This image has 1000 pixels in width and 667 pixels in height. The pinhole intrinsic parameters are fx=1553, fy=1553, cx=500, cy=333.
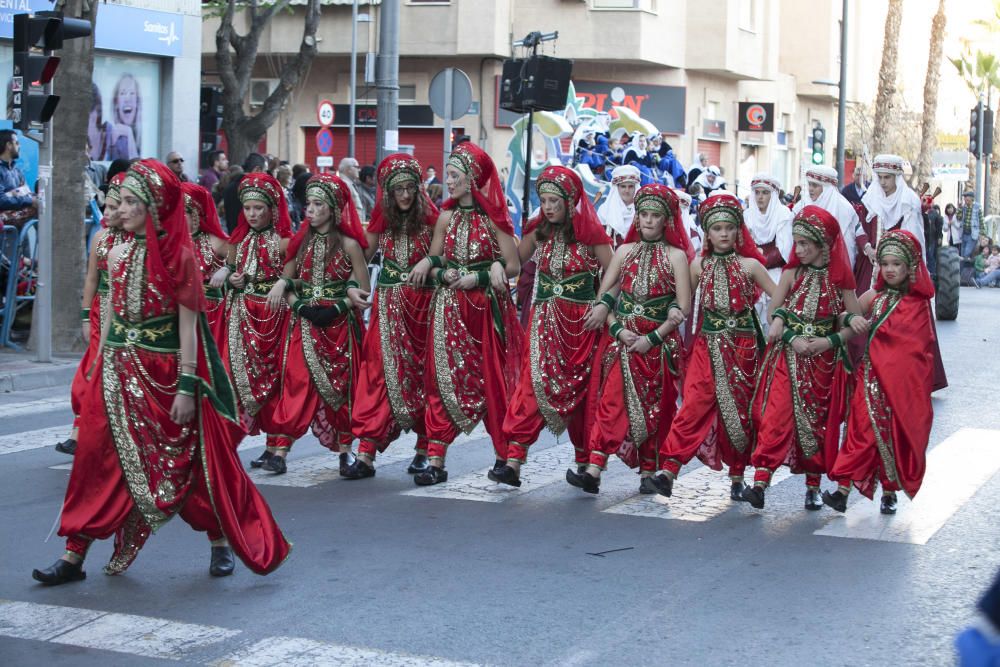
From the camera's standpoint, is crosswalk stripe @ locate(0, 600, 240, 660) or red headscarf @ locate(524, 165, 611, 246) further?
red headscarf @ locate(524, 165, 611, 246)

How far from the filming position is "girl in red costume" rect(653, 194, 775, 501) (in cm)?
852

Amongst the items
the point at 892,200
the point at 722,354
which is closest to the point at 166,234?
the point at 722,354

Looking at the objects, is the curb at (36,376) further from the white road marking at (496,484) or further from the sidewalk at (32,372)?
the white road marking at (496,484)

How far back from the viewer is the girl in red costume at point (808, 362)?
8.32 m

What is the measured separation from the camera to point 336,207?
9148 millimetres

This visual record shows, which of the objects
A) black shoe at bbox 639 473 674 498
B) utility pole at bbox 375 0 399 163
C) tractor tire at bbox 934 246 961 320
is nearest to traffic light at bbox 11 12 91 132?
utility pole at bbox 375 0 399 163

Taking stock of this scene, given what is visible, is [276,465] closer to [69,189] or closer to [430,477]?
[430,477]

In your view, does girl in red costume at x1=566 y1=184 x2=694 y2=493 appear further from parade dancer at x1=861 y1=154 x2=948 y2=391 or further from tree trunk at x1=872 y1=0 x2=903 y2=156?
tree trunk at x1=872 y1=0 x2=903 y2=156

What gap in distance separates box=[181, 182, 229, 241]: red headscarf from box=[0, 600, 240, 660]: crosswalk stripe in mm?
3625

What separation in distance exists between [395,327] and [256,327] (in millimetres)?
859

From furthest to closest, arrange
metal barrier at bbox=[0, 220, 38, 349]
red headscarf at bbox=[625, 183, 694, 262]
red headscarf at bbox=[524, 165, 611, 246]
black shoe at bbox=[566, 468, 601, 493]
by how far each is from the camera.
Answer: metal barrier at bbox=[0, 220, 38, 349], red headscarf at bbox=[524, 165, 611, 246], black shoe at bbox=[566, 468, 601, 493], red headscarf at bbox=[625, 183, 694, 262]

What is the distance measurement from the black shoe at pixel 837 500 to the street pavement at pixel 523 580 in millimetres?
69

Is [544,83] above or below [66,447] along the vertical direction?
above

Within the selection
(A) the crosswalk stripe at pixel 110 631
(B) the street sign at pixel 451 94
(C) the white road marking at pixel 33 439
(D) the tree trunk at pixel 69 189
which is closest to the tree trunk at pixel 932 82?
(B) the street sign at pixel 451 94
